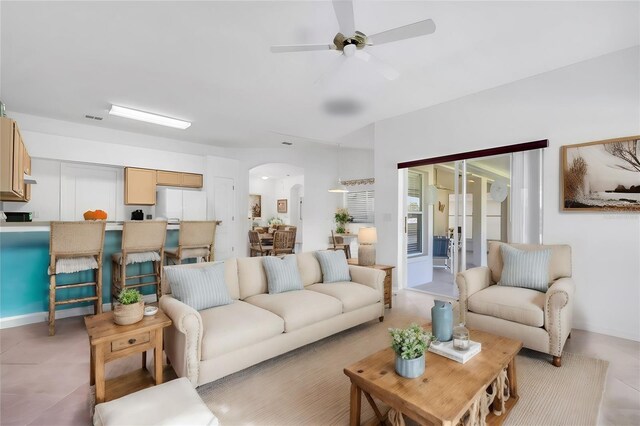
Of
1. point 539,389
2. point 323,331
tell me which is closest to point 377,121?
point 323,331

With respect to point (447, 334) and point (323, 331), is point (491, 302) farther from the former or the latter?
point (323, 331)

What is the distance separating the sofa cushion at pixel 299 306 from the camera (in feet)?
8.37

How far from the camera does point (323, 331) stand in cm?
280

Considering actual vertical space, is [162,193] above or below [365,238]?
above

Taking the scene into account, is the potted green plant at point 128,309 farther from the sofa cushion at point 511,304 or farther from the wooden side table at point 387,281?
the sofa cushion at point 511,304

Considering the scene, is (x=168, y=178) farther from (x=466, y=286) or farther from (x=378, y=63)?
(x=466, y=286)

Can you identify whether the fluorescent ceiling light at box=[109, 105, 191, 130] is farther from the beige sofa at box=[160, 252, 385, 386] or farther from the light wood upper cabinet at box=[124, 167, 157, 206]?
the beige sofa at box=[160, 252, 385, 386]

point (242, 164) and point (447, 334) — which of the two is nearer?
point (447, 334)

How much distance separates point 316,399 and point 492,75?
373 cm

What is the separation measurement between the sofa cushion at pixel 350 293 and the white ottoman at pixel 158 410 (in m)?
1.66

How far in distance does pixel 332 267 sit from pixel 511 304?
173cm

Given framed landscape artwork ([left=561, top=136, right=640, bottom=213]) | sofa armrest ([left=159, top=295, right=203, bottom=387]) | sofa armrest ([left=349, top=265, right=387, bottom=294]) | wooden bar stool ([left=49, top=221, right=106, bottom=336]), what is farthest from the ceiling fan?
wooden bar stool ([left=49, top=221, right=106, bottom=336])

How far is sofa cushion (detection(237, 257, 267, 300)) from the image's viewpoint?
9.73 feet

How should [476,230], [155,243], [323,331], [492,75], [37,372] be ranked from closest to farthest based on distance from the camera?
1. [37,372]
2. [323,331]
3. [492,75]
4. [155,243]
5. [476,230]
